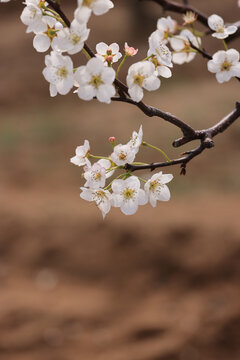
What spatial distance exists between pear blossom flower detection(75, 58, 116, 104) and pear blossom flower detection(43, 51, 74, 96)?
0.01 metres

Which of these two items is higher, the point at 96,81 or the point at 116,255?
the point at 116,255

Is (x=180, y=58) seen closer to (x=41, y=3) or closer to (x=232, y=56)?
(x=232, y=56)

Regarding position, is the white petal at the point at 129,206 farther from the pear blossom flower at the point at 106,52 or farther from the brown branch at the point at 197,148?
the pear blossom flower at the point at 106,52

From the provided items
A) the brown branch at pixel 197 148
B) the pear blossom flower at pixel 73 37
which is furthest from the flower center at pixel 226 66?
the pear blossom flower at pixel 73 37

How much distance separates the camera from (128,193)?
2.55ft

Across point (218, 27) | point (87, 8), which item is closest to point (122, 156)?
point (87, 8)

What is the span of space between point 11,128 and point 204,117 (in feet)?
5.67

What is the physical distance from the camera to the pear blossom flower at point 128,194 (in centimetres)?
77

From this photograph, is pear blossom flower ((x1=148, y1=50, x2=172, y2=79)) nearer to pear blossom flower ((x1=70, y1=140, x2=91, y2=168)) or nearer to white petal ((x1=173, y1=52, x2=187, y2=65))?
pear blossom flower ((x1=70, y1=140, x2=91, y2=168))

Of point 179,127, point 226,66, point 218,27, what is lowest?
point 179,127

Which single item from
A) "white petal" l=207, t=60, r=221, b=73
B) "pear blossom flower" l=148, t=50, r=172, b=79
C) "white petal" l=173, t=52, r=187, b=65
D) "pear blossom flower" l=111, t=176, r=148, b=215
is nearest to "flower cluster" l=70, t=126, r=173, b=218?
"pear blossom flower" l=111, t=176, r=148, b=215

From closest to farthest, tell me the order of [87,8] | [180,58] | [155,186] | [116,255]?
1. [87,8]
2. [155,186]
3. [180,58]
4. [116,255]

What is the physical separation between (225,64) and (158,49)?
16 centimetres

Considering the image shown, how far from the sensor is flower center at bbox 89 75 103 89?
0.66m
